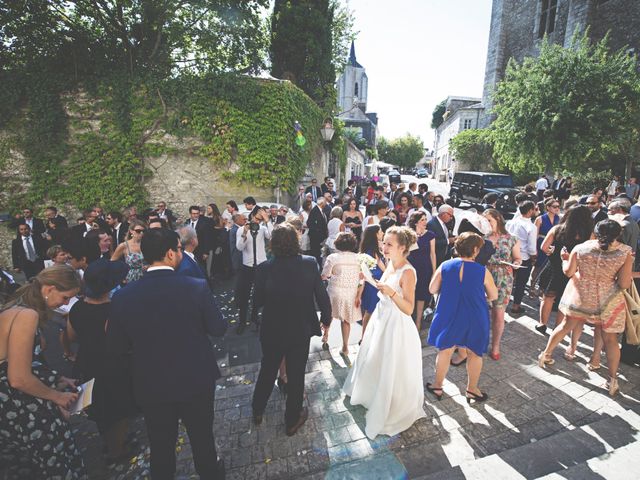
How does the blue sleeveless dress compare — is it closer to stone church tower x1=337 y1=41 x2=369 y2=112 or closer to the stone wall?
the stone wall

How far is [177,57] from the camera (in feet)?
34.7

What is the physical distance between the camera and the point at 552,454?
268cm

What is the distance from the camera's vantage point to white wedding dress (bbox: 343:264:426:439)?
2.94 metres

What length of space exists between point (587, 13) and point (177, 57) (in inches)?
1037

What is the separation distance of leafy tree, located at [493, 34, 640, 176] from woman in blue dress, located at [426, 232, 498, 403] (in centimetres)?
1465

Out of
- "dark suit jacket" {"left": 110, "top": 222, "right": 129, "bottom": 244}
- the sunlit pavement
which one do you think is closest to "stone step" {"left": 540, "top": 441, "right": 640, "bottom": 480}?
the sunlit pavement

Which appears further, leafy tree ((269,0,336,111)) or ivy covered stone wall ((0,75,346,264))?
leafy tree ((269,0,336,111))

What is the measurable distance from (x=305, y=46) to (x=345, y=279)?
45.2 feet

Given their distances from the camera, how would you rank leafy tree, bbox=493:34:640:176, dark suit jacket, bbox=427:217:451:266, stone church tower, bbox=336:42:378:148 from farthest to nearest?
stone church tower, bbox=336:42:378:148
leafy tree, bbox=493:34:640:176
dark suit jacket, bbox=427:217:451:266

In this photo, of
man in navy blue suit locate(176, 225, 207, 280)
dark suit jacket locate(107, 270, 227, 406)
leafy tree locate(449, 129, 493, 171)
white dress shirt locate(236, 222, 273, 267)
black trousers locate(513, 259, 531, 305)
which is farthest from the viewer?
leafy tree locate(449, 129, 493, 171)

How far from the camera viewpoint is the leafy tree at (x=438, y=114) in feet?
217

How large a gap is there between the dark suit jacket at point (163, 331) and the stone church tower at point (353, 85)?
2427 inches

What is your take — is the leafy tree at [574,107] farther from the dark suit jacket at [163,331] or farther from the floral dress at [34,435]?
the floral dress at [34,435]

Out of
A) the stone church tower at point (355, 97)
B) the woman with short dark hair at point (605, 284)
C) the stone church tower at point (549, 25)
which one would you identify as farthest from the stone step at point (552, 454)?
the stone church tower at point (355, 97)
